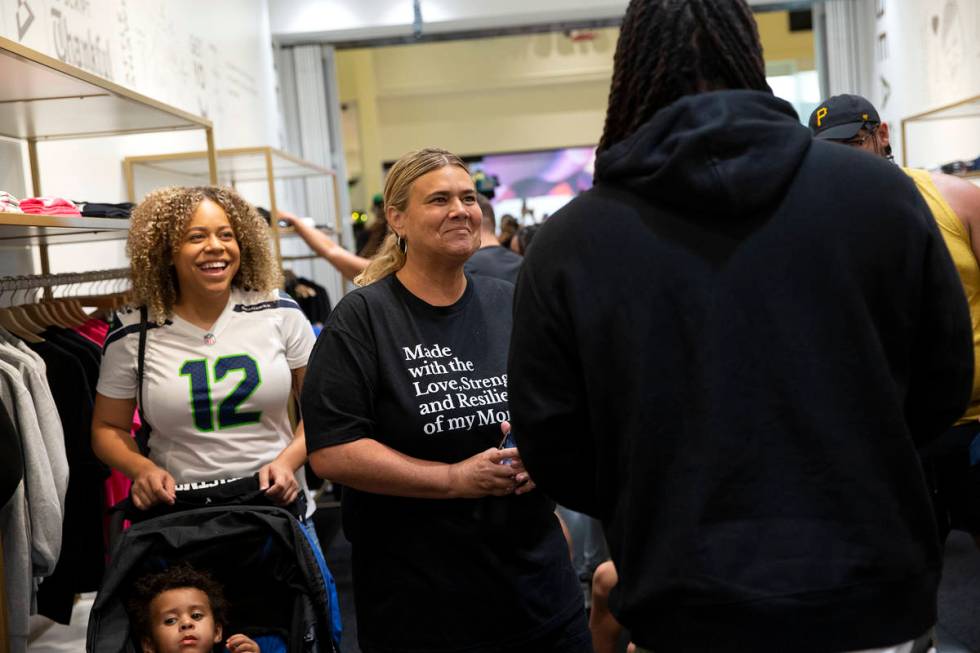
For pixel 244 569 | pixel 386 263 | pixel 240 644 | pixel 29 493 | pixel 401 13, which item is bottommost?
pixel 240 644

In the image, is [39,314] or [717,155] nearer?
[717,155]

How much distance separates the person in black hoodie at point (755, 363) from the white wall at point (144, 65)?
317cm

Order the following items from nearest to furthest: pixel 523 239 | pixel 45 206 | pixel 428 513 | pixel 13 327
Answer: pixel 428 513, pixel 45 206, pixel 13 327, pixel 523 239

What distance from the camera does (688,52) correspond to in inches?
45.7

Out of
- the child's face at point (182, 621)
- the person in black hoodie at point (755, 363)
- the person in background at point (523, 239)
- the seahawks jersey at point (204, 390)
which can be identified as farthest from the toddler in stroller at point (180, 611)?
the person in background at point (523, 239)

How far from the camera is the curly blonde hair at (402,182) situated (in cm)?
205

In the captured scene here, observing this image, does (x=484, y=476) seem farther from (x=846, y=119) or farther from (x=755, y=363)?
(x=846, y=119)

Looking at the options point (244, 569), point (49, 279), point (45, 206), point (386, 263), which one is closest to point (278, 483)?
point (244, 569)

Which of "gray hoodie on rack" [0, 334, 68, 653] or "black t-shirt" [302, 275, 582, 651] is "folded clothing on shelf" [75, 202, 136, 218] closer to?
"gray hoodie on rack" [0, 334, 68, 653]

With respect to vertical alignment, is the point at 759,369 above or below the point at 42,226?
below

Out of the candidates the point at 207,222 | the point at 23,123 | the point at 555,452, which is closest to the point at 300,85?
the point at 23,123

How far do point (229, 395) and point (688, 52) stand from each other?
1.65 meters

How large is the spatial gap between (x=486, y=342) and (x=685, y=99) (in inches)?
36.4

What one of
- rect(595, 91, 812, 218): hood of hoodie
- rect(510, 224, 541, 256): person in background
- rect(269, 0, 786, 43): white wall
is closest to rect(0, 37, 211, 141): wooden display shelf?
rect(510, 224, 541, 256): person in background
